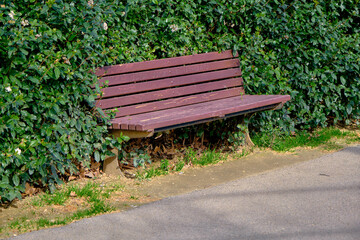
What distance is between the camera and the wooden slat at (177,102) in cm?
503

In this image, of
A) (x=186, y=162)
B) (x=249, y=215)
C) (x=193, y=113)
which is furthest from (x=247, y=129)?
(x=249, y=215)

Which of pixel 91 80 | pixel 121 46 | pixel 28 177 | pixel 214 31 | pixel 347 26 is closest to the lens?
pixel 28 177

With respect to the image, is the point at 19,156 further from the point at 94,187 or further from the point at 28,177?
the point at 94,187

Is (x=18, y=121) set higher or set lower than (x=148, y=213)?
higher

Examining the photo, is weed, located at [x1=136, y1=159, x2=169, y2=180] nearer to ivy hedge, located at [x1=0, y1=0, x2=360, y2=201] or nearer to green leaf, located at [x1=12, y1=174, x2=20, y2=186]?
ivy hedge, located at [x1=0, y1=0, x2=360, y2=201]

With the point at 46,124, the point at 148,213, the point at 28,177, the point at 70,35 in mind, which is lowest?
the point at 148,213

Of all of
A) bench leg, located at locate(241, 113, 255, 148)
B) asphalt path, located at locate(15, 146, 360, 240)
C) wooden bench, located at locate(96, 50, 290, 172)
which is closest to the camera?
asphalt path, located at locate(15, 146, 360, 240)

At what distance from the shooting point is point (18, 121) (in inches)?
163

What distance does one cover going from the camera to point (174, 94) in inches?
214

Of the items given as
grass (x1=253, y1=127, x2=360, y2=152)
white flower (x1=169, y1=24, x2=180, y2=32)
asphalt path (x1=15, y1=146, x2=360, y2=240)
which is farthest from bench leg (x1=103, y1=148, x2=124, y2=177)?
grass (x1=253, y1=127, x2=360, y2=152)

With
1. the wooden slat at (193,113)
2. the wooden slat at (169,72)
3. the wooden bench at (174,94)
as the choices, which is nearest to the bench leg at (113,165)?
the wooden bench at (174,94)

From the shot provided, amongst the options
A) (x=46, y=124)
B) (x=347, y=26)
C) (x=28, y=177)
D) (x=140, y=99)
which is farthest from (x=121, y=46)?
(x=347, y=26)

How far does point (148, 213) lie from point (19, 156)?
1046 mm

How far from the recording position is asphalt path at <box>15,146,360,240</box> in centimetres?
361
